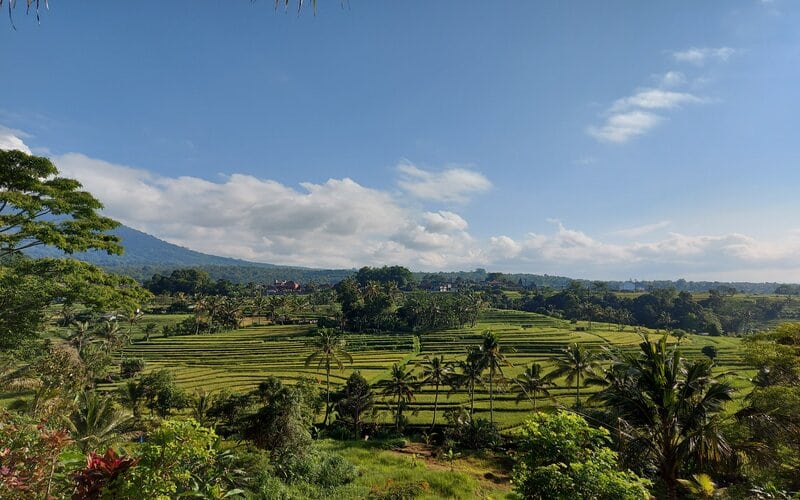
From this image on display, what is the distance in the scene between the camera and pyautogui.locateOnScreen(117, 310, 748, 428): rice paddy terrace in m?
54.3

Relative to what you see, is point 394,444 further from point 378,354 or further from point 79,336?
point 79,336

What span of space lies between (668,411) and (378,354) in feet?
233

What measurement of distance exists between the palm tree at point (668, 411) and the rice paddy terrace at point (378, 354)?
35.8m

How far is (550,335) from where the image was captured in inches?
3452

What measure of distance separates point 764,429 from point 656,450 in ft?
14.4

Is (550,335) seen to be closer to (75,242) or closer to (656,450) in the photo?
(656,450)

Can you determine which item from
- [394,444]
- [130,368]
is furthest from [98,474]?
[130,368]

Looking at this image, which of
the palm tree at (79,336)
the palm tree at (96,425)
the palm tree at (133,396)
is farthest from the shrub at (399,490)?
the palm tree at (79,336)

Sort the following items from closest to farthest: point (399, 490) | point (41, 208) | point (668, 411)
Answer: point (668, 411) < point (41, 208) < point (399, 490)

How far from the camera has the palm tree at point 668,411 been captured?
1145 cm

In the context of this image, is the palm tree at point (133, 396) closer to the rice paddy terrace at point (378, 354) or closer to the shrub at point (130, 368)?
the rice paddy terrace at point (378, 354)

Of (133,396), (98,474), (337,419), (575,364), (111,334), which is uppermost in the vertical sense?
(98,474)

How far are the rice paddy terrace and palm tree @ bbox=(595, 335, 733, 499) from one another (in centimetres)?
3581

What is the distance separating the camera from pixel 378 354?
80.2 meters
